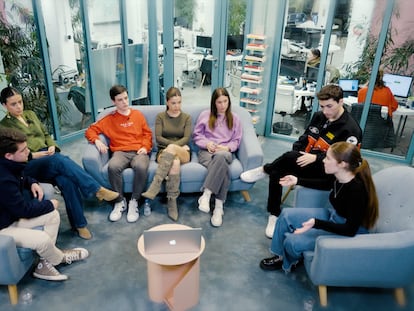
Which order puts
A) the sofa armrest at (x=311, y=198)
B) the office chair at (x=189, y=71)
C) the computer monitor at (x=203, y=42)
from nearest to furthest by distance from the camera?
1. the sofa armrest at (x=311, y=198)
2. the computer monitor at (x=203, y=42)
3. the office chair at (x=189, y=71)

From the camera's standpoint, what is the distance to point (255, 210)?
3.27 metres

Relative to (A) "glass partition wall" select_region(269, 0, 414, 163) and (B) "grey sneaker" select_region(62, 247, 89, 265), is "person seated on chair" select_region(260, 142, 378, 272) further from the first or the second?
(A) "glass partition wall" select_region(269, 0, 414, 163)

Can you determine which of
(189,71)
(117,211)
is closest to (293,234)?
(117,211)

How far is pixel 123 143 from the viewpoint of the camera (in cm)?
325

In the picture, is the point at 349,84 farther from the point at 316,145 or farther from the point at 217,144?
the point at 217,144

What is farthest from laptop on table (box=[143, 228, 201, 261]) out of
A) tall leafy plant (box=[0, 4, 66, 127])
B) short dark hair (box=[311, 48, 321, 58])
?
short dark hair (box=[311, 48, 321, 58])

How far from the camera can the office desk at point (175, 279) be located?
2092 millimetres

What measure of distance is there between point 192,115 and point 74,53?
6.53 feet

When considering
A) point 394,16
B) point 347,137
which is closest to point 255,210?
point 347,137

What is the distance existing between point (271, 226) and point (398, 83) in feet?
9.28

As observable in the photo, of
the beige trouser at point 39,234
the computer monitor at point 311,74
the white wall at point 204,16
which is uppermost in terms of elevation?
the white wall at point 204,16

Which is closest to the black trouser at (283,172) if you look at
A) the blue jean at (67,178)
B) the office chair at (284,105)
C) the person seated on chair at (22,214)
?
the blue jean at (67,178)

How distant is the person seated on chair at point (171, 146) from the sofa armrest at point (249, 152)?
0.49 m

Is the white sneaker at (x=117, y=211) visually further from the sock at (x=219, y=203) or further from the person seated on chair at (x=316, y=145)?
the person seated on chair at (x=316, y=145)
